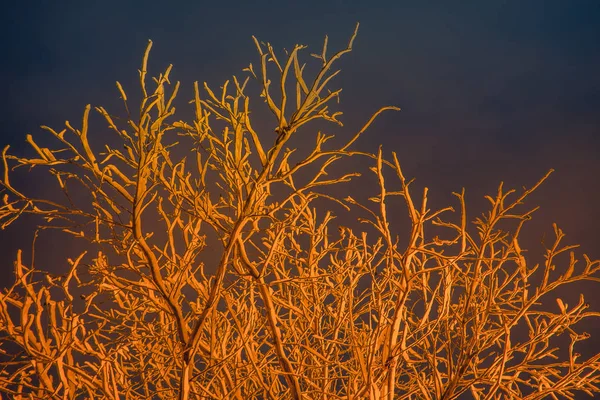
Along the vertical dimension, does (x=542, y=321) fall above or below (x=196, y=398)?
below

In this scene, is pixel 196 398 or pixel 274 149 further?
pixel 196 398

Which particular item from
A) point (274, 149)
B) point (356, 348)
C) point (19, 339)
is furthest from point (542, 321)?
point (19, 339)

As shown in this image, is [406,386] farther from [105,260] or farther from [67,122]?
[67,122]

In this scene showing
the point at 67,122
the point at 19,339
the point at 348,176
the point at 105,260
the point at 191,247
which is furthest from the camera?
the point at 105,260

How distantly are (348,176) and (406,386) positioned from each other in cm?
135

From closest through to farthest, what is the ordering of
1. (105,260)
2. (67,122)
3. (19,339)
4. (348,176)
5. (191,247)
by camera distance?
(67,122), (348,176), (191,247), (19,339), (105,260)

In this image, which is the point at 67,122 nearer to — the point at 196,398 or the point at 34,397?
the point at 34,397

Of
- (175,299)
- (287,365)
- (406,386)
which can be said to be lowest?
(406,386)

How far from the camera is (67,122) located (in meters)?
1.53

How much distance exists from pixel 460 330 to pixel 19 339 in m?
1.49

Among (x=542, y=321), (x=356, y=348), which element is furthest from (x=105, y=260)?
(x=542, y=321)

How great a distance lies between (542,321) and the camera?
2133 mm

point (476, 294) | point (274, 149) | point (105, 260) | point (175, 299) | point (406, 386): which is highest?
point (105, 260)

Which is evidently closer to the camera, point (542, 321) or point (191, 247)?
point (191, 247)
